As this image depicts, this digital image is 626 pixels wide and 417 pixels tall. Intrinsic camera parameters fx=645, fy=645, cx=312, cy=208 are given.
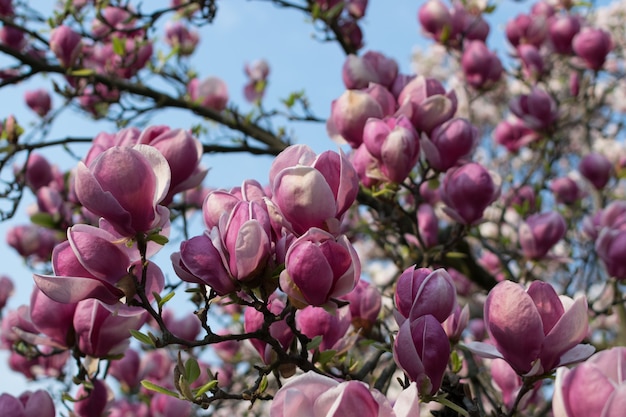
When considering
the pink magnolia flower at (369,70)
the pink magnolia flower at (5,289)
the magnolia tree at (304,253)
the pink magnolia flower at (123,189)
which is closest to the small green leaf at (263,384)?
the magnolia tree at (304,253)

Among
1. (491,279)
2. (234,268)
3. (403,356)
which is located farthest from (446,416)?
(491,279)

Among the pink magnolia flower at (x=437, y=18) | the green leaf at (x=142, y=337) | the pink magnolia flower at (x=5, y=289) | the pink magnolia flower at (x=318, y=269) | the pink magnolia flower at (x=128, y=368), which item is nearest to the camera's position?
the pink magnolia flower at (x=318, y=269)

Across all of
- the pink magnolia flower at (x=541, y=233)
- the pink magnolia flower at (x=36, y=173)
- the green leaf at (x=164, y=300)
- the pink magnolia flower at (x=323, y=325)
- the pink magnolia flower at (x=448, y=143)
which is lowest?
the pink magnolia flower at (x=36, y=173)

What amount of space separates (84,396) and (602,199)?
8.45 feet

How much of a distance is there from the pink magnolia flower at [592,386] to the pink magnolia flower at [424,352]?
202 millimetres

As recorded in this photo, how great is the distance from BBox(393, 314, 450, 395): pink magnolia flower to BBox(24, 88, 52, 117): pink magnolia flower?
7.77 feet

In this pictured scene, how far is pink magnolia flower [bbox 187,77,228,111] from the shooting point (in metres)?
A: 2.63

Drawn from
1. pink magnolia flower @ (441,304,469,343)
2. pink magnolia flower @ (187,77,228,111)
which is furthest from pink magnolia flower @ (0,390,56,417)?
pink magnolia flower @ (187,77,228,111)

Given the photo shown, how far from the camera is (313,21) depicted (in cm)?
253

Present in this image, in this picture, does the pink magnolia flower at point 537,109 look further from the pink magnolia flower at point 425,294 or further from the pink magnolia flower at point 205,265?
the pink magnolia flower at point 205,265

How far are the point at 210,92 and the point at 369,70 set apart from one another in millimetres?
1108

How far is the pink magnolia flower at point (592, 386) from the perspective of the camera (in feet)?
2.15

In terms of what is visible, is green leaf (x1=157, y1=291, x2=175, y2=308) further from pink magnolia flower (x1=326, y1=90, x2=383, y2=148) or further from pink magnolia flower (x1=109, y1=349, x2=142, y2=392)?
pink magnolia flower (x1=109, y1=349, x2=142, y2=392)

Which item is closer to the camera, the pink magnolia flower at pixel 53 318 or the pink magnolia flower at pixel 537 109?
the pink magnolia flower at pixel 53 318
